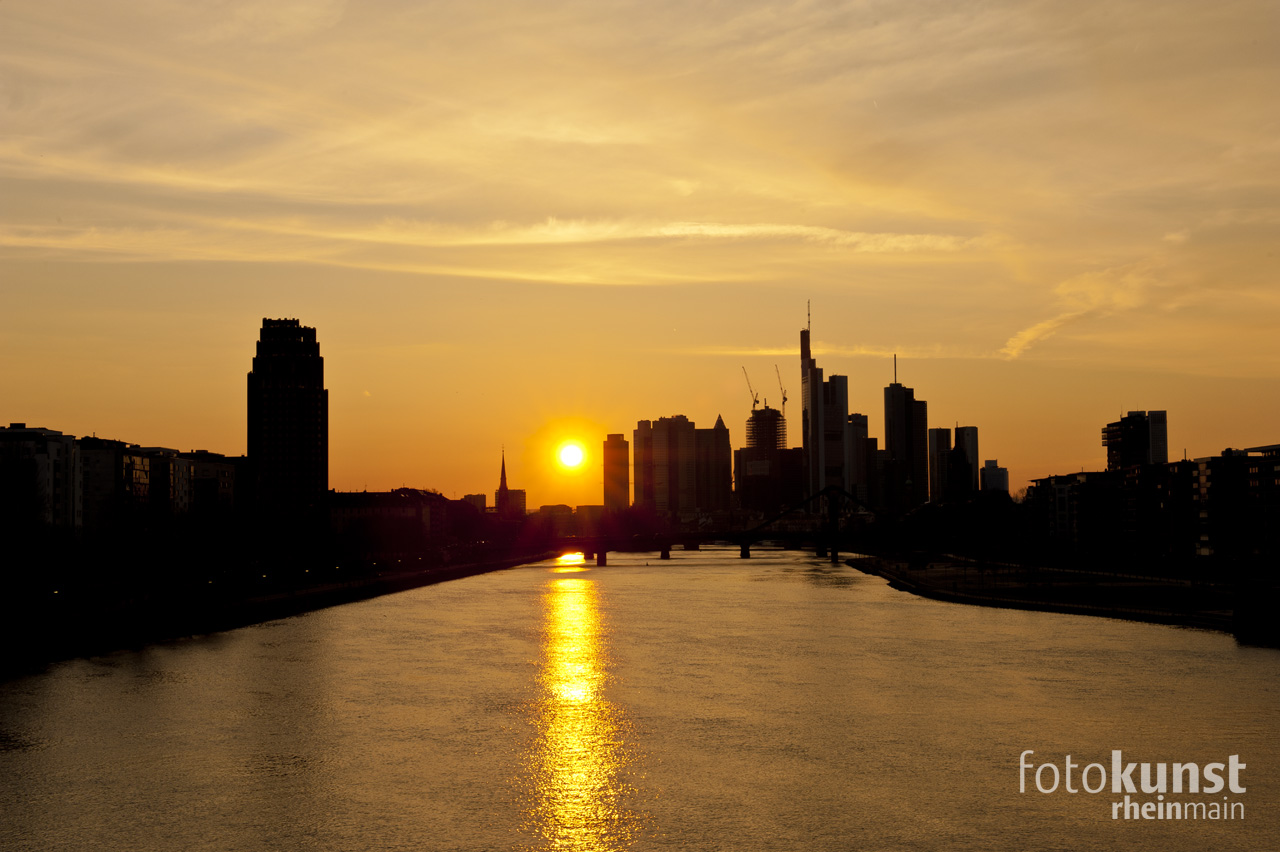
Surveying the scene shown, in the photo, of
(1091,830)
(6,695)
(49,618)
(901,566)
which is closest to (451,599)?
(49,618)

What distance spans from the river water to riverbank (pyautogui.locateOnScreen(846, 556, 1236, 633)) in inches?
320

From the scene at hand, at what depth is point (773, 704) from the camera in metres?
46.5

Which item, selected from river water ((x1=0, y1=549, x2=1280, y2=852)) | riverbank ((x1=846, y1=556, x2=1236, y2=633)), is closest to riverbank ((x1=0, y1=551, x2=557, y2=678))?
river water ((x1=0, y1=549, x2=1280, y2=852))

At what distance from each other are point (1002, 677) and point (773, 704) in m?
12.3

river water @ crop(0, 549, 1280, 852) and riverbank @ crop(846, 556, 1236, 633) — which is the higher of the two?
river water @ crop(0, 549, 1280, 852)

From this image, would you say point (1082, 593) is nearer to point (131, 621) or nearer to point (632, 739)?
point (131, 621)

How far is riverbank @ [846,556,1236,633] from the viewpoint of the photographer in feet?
266

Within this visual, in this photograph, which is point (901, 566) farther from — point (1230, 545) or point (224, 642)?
point (224, 642)

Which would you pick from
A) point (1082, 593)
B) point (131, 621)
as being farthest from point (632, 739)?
point (1082, 593)

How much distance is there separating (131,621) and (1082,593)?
6806 cm

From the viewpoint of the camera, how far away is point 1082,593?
330 feet

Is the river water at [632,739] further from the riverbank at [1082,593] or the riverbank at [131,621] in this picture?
the riverbank at [1082,593]

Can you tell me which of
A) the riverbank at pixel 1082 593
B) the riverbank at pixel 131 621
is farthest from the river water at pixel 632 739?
the riverbank at pixel 1082 593

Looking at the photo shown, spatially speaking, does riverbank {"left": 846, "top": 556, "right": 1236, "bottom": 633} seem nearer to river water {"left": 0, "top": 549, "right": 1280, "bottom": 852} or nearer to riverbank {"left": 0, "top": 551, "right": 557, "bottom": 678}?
river water {"left": 0, "top": 549, "right": 1280, "bottom": 852}
